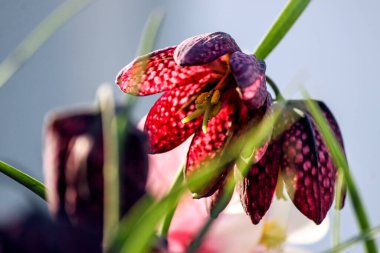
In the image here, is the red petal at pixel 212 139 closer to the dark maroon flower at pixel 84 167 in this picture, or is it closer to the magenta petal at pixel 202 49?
the magenta petal at pixel 202 49

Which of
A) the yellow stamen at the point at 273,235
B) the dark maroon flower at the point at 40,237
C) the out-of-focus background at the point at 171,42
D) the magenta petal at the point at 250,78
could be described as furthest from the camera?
the out-of-focus background at the point at 171,42

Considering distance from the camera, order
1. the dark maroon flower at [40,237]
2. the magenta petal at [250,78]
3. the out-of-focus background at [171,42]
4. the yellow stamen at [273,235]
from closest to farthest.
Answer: the dark maroon flower at [40,237], the magenta petal at [250,78], the yellow stamen at [273,235], the out-of-focus background at [171,42]

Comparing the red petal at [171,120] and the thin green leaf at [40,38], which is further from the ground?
the thin green leaf at [40,38]

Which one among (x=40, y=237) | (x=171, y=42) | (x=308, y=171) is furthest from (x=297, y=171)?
(x=171, y=42)

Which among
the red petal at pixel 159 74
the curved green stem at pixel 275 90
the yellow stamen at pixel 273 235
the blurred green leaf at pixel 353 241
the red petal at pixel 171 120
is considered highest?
the red petal at pixel 159 74

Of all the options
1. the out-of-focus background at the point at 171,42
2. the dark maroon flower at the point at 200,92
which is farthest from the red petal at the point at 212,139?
the out-of-focus background at the point at 171,42

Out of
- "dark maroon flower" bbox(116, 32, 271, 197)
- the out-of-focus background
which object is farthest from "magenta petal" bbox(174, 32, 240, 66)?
the out-of-focus background

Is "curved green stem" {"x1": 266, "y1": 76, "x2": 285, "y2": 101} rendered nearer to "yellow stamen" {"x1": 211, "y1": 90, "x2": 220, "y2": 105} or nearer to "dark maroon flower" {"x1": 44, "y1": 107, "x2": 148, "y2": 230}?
"yellow stamen" {"x1": 211, "y1": 90, "x2": 220, "y2": 105}

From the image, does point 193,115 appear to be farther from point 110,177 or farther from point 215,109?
point 110,177
